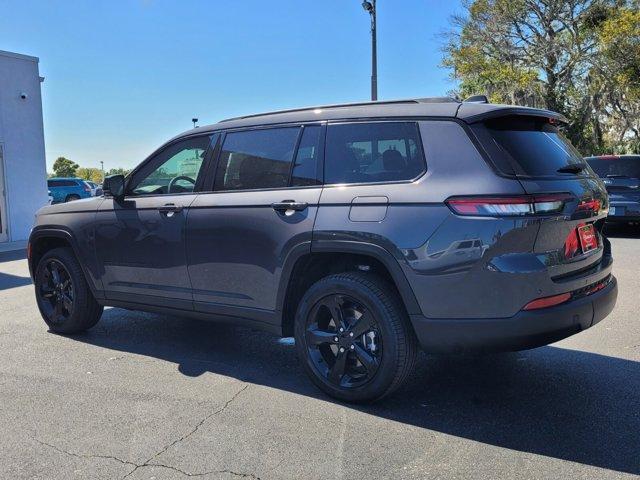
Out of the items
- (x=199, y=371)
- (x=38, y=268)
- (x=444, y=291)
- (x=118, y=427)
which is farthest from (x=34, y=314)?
(x=444, y=291)

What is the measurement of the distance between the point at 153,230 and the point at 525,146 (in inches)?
112

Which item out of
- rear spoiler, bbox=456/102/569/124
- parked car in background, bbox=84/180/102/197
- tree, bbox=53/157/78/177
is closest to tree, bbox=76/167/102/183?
tree, bbox=53/157/78/177

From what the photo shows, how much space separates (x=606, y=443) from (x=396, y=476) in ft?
3.95

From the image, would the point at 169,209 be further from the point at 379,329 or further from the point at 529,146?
the point at 529,146

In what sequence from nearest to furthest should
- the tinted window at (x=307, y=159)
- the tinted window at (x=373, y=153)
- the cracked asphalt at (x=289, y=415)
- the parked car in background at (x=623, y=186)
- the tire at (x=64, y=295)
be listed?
the cracked asphalt at (x=289, y=415) < the tinted window at (x=373, y=153) < the tinted window at (x=307, y=159) < the tire at (x=64, y=295) < the parked car in background at (x=623, y=186)

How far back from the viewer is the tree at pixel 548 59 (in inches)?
1011

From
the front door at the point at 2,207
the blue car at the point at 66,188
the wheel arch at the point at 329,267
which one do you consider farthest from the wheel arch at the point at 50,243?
the blue car at the point at 66,188

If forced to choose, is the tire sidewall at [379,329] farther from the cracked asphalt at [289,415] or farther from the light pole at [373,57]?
the light pole at [373,57]

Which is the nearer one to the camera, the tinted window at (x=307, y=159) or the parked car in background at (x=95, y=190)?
the tinted window at (x=307, y=159)

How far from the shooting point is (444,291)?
332cm

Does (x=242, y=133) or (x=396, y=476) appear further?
(x=242, y=133)

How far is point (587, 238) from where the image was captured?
11.9ft

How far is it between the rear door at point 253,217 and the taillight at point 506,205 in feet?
3.20

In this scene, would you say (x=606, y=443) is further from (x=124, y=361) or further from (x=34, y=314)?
(x=34, y=314)
